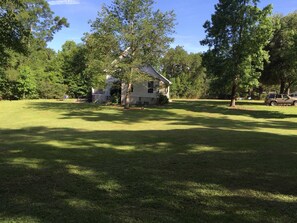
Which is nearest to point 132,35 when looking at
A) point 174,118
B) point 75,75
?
point 174,118

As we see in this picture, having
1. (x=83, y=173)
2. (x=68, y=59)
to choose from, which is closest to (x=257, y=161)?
(x=83, y=173)

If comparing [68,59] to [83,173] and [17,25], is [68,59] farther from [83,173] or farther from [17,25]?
[83,173]

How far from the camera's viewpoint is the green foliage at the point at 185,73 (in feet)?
234

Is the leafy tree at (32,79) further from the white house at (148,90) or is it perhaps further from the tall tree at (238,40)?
the tall tree at (238,40)

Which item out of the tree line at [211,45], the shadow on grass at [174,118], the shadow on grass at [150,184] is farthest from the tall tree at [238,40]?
the shadow on grass at [150,184]

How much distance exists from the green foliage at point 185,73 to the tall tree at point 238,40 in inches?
1323

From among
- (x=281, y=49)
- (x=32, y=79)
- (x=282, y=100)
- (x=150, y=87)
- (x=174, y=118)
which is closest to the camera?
(x=174, y=118)

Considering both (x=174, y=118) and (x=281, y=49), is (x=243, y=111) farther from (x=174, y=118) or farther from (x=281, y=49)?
(x=281, y=49)

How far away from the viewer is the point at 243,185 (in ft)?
17.5

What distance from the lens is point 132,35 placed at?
29.6 meters

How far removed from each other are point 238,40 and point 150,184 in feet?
104

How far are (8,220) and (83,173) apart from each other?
86.5 inches

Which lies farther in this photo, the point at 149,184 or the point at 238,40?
the point at 238,40

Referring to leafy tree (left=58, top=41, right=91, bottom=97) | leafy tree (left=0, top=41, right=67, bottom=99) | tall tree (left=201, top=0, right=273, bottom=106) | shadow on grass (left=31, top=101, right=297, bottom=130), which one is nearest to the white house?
tall tree (left=201, top=0, right=273, bottom=106)
